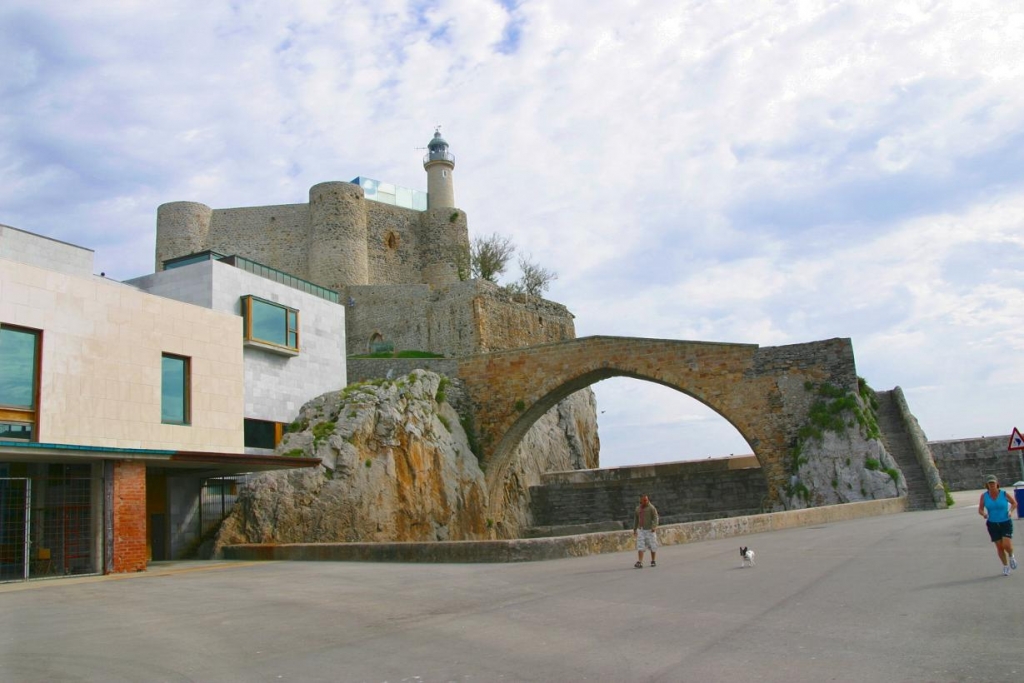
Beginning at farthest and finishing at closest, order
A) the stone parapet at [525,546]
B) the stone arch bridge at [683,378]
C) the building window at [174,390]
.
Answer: the stone arch bridge at [683,378] < the building window at [174,390] < the stone parapet at [525,546]

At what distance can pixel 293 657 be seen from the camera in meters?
6.45

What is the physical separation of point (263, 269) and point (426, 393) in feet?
23.1

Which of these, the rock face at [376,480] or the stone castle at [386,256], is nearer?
the rock face at [376,480]

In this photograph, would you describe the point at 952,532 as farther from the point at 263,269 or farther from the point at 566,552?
the point at 263,269

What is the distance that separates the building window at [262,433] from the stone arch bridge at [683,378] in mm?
8688

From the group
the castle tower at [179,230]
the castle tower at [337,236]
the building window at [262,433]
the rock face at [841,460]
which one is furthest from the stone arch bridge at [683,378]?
the castle tower at [179,230]

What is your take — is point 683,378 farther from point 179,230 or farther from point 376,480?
point 179,230

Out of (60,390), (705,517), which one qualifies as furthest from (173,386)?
(705,517)

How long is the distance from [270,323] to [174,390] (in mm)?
5201

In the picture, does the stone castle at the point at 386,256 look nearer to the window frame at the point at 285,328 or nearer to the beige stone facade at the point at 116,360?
the window frame at the point at 285,328

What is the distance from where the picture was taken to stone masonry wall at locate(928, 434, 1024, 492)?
29766 millimetres

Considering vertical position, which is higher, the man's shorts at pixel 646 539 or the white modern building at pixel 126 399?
the white modern building at pixel 126 399

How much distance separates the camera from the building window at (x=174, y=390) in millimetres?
18359

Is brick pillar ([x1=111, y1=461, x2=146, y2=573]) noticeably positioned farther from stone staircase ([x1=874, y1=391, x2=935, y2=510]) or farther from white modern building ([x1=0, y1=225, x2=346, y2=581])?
stone staircase ([x1=874, y1=391, x2=935, y2=510])
